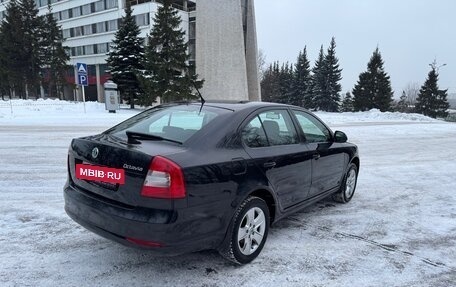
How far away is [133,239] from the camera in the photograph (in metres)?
2.89

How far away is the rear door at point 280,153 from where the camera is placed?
3.58 meters

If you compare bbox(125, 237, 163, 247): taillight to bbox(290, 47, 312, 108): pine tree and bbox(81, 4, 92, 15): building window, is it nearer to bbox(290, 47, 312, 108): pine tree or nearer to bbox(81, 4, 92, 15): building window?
bbox(290, 47, 312, 108): pine tree

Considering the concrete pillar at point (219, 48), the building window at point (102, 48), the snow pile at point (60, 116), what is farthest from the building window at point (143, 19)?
the snow pile at point (60, 116)

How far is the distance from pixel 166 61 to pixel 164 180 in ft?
85.1

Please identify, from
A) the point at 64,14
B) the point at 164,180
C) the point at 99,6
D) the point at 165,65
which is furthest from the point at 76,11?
the point at 164,180

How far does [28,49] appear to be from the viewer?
39938mm

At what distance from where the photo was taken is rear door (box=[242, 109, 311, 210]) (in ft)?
11.7

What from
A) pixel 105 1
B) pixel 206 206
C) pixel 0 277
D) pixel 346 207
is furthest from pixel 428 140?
pixel 105 1

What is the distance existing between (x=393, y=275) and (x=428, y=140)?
12475mm

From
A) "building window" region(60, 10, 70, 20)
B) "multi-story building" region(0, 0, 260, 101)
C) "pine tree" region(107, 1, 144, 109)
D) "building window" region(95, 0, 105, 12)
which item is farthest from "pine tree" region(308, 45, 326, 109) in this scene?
"building window" region(60, 10, 70, 20)

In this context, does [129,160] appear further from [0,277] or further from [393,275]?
[393,275]

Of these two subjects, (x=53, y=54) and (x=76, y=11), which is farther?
(x=76, y=11)

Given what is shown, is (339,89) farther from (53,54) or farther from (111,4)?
(53,54)

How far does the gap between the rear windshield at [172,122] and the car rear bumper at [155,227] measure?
0.71 meters
